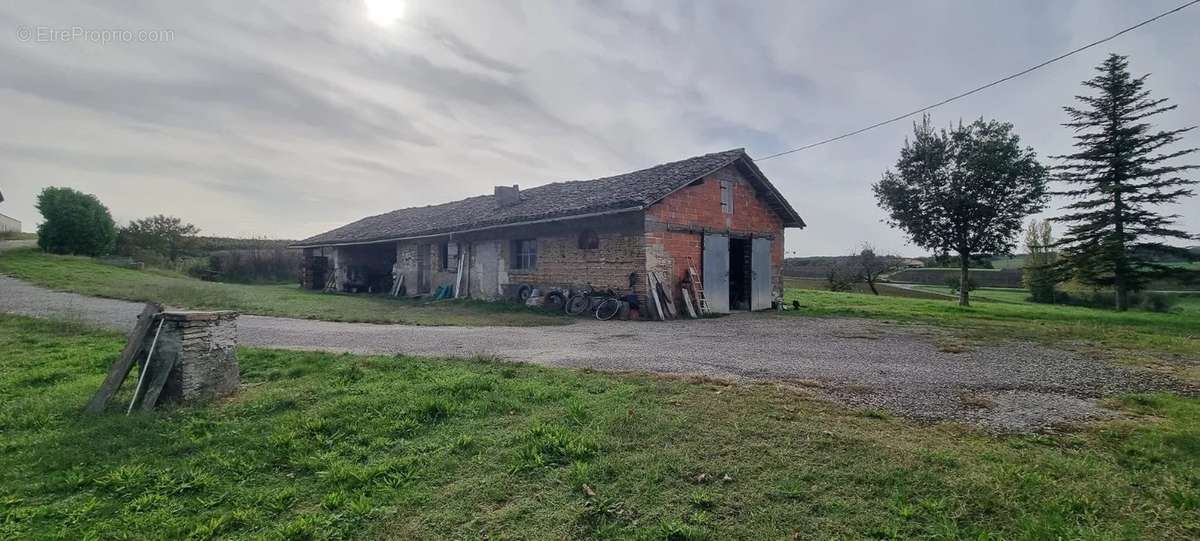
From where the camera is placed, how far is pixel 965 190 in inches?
746

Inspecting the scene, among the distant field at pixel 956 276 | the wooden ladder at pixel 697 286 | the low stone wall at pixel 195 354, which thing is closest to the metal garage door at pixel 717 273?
the wooden ladder at pixel 697 286

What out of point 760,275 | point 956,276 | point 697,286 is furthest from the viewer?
point 956,276

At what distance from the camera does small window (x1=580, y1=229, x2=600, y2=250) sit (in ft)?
46.8

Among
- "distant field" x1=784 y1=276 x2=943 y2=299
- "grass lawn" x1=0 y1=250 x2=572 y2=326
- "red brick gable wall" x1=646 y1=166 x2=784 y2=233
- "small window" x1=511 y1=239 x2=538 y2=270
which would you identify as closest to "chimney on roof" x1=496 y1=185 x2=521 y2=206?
"small window" x1=511 y1=239 x2=538 y2=270

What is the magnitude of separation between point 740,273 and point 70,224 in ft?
119

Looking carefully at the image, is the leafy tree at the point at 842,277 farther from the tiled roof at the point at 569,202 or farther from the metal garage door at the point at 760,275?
the metal garage door at the point at 760,275

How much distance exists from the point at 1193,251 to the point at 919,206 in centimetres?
1146

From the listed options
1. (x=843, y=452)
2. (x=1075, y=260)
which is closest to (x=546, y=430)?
(x=843, y=452)

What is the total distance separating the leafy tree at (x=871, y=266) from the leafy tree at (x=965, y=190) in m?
10.6

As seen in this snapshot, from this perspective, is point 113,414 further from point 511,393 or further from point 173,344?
point 511,393

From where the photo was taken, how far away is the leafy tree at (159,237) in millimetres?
31906

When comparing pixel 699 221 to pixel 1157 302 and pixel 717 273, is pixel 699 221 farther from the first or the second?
pixel 1157 302

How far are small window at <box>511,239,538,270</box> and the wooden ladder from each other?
16.0 feet

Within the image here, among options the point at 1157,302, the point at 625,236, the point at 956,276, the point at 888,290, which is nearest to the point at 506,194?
the point at 625,236
